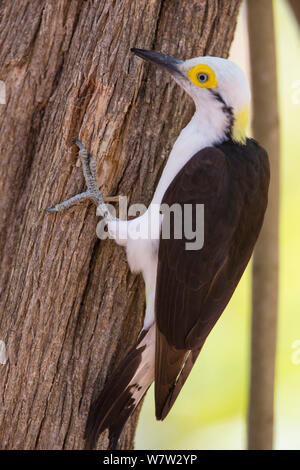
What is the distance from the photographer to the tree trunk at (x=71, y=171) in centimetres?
320

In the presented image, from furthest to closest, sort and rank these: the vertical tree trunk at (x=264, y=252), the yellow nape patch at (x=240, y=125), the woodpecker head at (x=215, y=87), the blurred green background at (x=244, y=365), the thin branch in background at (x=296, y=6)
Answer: the blurred green background at (x=244, y=365)
the thin branch in background at (x=296, y=6)
the vertical tree trunk at (x=264, y=252)
the yellow nape patch at (x=240, y=125)
the woodpecker head at (x=215, y=87)

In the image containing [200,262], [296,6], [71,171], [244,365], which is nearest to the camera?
[200,262]

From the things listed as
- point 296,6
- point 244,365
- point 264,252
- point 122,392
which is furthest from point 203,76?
point 244,365

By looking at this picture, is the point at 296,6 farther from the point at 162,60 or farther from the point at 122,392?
the point at 122,392

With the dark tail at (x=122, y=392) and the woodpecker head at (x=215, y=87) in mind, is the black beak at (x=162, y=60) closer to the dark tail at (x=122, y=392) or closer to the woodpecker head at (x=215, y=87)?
the woodpecker head at (x=215, y=87)

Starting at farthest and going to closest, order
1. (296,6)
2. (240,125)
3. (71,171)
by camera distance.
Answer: (296,6), (240,125), (71,171)

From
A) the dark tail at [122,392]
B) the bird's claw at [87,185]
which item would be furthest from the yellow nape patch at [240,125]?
the dark tail at [122,392]

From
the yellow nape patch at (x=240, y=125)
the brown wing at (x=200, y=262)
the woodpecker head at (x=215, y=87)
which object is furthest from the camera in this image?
the yellow nape patch at (x=240, y=125)

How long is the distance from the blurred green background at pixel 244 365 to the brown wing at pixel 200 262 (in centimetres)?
155

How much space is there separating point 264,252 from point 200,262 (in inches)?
39.7

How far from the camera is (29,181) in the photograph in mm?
3439

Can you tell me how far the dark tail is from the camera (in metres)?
3.21

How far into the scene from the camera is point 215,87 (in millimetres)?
3352

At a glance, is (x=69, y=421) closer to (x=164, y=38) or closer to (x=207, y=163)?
(x=207, y=163)
